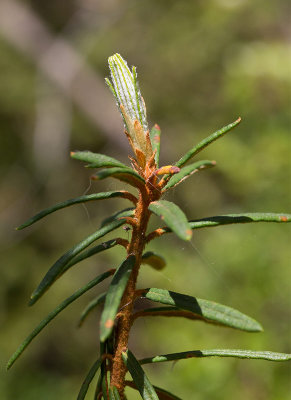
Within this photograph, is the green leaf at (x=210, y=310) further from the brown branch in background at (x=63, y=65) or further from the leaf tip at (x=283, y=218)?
the brown branch in background at (x=63, y=65)

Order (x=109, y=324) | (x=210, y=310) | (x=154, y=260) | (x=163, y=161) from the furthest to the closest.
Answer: (x=163, y=161) < (x=154, y=260) < (x=210, y=310) < (x=109, y=324)

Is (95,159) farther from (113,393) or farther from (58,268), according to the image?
(113,393)

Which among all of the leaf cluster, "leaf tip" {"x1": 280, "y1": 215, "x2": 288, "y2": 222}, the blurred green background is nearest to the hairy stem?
the leaf cluster

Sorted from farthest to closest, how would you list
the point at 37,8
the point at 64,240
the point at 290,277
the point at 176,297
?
the point at 37,8
the point at 64,240
the point at 290,277
the point at 176,297

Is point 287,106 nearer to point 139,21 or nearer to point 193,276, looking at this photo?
point 193,276

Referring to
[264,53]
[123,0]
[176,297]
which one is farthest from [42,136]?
[176,297]

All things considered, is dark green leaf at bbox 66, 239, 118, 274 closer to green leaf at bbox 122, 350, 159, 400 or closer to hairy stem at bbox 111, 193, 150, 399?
hairy stem at bbox 111, 193, 150, 399

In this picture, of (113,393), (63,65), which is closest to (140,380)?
(113,393)
